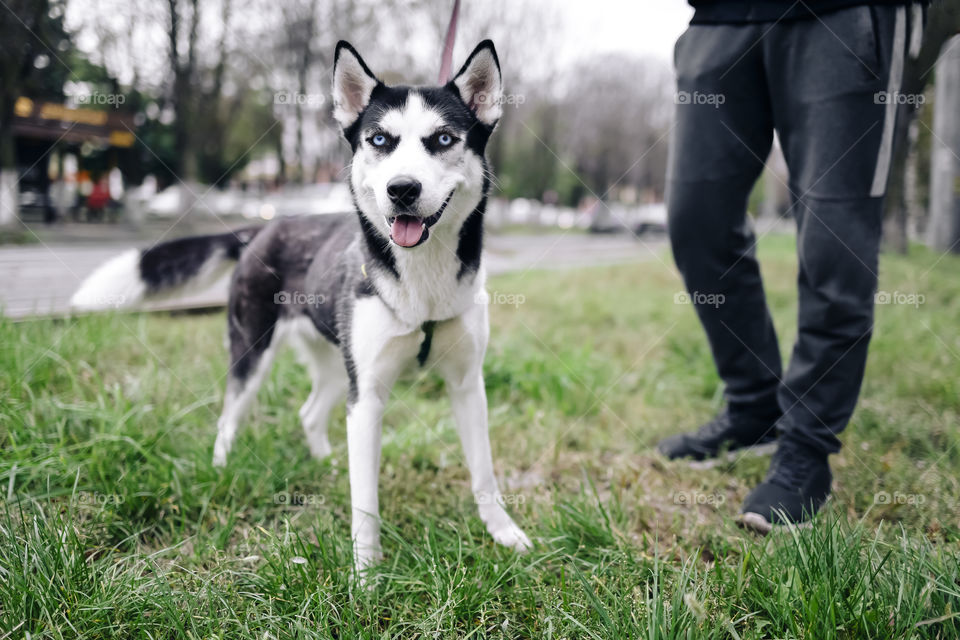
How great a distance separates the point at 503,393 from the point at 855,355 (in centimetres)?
178

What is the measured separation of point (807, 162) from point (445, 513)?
1.77m

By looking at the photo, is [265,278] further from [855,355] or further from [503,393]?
[855,355]

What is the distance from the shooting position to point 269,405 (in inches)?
121

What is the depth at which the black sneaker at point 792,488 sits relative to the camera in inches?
80.7

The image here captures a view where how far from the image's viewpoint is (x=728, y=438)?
2.65 m

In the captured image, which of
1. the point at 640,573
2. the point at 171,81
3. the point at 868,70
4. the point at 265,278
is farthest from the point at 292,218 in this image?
the point at 171,81

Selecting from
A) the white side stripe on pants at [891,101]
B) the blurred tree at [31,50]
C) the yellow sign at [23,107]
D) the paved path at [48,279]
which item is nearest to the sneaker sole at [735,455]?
the white side stripe on pants at [891,101]

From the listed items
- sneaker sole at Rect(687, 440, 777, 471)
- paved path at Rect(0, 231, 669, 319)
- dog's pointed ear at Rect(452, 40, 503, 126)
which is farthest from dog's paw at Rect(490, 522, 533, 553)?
paved path at Rect(0, 231, 669, 319)

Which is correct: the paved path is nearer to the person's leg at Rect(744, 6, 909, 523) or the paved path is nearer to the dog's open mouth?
the dog's open mouth

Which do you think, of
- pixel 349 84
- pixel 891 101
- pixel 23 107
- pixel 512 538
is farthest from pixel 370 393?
pixel 23 107

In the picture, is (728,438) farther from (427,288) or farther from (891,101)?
(427,288)

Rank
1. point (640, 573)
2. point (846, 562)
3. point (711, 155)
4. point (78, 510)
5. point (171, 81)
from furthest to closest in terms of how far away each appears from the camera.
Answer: point (171, 81) < point (711, 155) < point (78, 510) < point (640, 573) < point (846, 562)

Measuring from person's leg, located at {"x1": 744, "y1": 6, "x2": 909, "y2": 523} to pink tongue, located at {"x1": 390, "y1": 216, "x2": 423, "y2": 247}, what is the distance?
1.36 metres

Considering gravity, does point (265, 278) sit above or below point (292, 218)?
below
